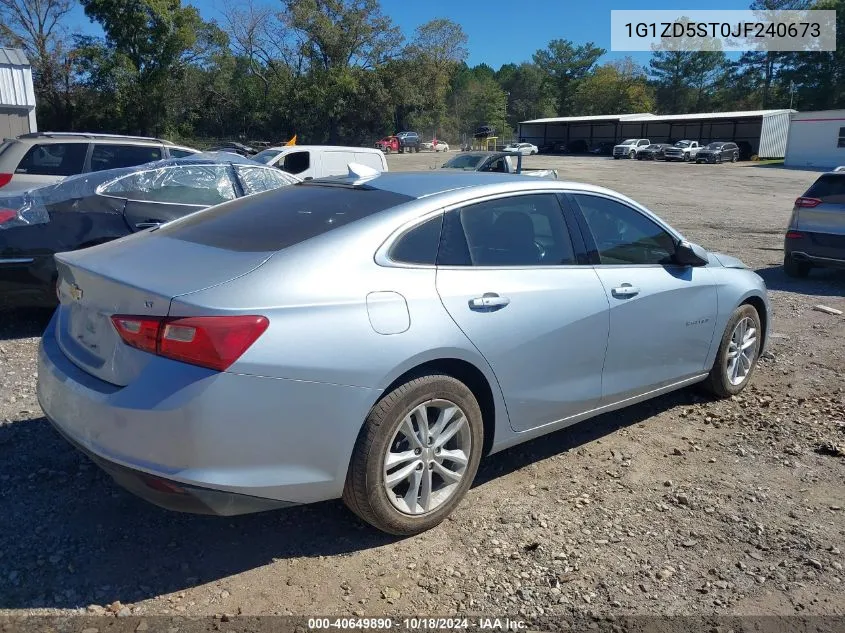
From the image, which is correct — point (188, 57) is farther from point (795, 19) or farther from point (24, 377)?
point (795, 19)

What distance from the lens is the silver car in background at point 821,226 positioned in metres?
9.12

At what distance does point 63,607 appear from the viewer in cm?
272

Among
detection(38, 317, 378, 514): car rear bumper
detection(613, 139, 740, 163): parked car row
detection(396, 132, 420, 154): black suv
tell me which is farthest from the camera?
detection(396, 132, 420, 154): black suv

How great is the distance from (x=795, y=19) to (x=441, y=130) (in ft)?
122

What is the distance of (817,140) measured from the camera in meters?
48.8

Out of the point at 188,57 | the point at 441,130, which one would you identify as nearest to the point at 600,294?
the point at 188,57

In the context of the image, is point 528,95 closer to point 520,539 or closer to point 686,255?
point 686,255

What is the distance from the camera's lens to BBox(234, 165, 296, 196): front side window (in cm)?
740

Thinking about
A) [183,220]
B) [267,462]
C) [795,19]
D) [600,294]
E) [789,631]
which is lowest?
[789,631]

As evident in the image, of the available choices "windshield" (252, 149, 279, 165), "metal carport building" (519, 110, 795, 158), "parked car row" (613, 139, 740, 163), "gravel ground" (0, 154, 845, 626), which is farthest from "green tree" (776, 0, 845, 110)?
"gravel ground" (0, 154, 845, 626)

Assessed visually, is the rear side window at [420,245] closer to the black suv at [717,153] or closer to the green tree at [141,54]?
the green tree at [141,54]

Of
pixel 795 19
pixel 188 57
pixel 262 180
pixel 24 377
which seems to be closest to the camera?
pixel 24 377

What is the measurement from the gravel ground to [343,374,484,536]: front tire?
0.55ft

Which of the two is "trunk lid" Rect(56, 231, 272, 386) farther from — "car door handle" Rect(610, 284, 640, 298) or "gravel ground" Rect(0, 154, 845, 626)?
"car door handle" Rect(610, 284, 640, 298)
